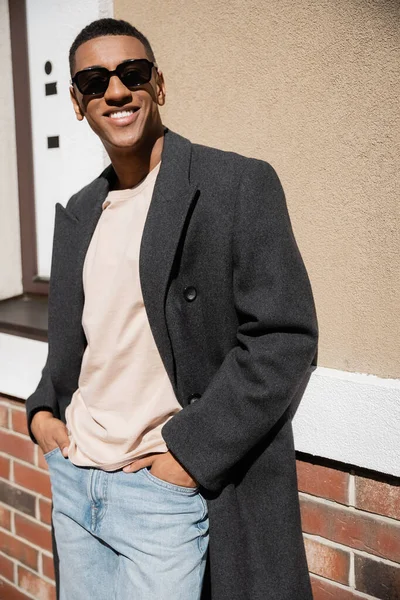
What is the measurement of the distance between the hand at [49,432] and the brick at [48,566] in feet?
3.34

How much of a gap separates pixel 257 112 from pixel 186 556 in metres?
1.36

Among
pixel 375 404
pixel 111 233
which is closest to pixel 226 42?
pixel 111 233

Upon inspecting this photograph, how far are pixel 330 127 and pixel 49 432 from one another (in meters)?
1.32

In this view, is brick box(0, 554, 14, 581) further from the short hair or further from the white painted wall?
the short hair

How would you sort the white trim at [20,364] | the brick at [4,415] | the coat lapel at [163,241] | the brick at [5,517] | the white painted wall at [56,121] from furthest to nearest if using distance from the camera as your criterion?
1. the brick at [5,517]
2. the brick at [4,415]
3. the white trim at [20,364]
4. the white painted wall at [56,121]
5. the coat lapel at [163,241]

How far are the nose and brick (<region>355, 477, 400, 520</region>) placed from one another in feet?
4.28

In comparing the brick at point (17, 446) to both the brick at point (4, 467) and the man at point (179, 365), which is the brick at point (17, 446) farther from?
the man at point (179, 365)

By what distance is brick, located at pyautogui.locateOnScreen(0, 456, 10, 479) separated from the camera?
2.86m

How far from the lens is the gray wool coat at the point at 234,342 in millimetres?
1495

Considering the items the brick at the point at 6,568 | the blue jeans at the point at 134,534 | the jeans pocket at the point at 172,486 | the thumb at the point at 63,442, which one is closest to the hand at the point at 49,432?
the thumb at the point at 63,442

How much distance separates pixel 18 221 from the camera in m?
3.11

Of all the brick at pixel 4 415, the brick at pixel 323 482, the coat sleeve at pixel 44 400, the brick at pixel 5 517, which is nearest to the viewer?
the brick at pixel 323 482

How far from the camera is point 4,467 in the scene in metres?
2.89

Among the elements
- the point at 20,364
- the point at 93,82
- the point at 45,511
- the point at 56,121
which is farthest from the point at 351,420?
the point at 56,121
